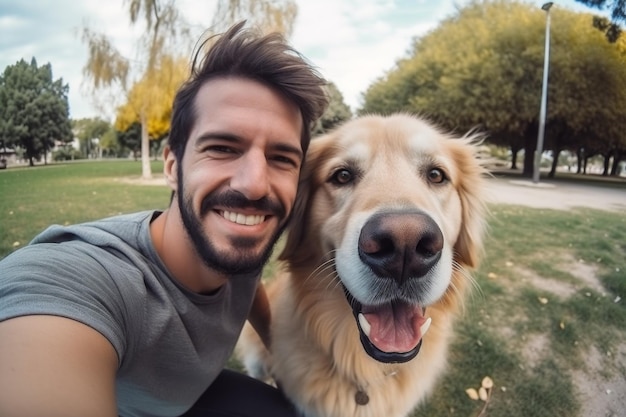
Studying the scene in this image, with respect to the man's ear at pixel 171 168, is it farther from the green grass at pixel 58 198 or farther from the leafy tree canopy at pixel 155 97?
the leafy tree canopy at pixel 155 97

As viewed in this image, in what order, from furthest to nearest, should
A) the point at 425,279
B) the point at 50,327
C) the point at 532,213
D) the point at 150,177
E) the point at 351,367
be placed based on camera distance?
the point at 150,177
the point at 532,213
the point at 351,367
the point at 425,279
the point at 50,327

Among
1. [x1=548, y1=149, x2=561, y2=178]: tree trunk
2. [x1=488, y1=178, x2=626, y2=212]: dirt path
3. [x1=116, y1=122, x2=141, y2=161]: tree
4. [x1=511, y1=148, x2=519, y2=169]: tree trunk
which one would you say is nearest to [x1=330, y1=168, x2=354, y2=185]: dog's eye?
[x1=488, y1=178, x2=626, y2=212]: dirt path

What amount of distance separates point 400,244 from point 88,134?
12.1 ft

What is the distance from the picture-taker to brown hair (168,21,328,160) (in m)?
1.62

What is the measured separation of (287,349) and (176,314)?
907mm

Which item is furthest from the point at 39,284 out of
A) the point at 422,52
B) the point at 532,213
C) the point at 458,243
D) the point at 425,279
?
the point at 422,52

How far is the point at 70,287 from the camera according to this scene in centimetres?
97

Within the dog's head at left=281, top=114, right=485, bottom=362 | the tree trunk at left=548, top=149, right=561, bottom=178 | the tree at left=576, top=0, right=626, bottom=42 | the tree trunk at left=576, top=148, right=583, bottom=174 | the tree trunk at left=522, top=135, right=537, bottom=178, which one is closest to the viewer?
the dog's head at left=281, top=114, right=485, bottom=362

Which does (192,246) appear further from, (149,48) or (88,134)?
(149,48)

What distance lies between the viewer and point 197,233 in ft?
4.89

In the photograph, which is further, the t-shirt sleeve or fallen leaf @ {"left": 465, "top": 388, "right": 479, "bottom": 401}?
fallen leaf @ {"left": 465, "top": 388, "right": 479, "bottom": 401}

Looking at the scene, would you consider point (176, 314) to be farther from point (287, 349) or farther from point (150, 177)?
point (150, 177)

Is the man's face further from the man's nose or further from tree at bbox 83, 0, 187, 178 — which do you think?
tree at bbox 83, 0, 187, 178

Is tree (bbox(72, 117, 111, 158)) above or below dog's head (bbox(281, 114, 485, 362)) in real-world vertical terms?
above
